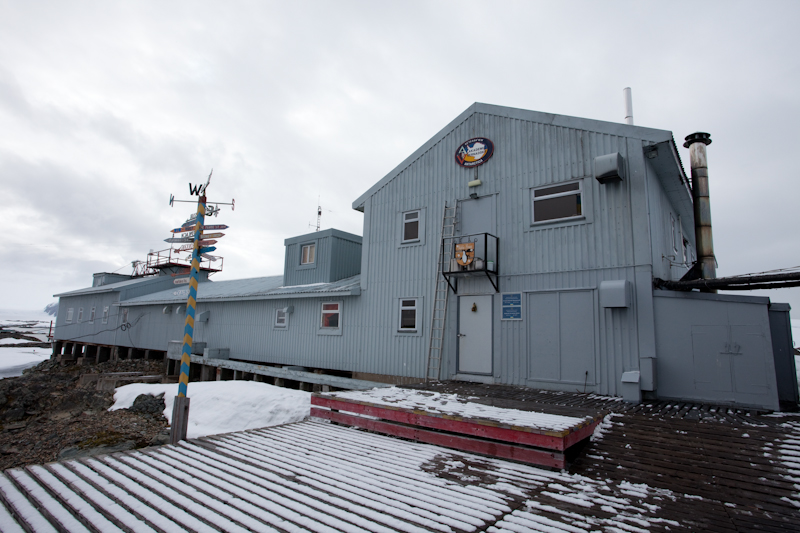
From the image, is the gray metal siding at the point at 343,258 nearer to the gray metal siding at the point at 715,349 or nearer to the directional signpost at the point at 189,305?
the directional signpost at the point at 189,305

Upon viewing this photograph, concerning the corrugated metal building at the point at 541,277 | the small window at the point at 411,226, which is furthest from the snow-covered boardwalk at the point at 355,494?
the small window at the point at 411,226

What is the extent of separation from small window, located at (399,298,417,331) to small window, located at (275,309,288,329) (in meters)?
6.01

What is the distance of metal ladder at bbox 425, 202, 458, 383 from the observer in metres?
11.6

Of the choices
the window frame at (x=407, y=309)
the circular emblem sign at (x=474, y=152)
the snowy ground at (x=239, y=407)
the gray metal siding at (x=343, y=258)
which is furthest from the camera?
the gray metal siding at (x=343, y=258)

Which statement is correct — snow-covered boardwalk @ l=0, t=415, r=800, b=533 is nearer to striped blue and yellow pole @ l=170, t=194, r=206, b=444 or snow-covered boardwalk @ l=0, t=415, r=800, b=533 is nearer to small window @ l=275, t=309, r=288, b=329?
striped blue and yellow pole @ l=170, t=194, r=206, b=444

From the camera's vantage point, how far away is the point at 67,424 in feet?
39.0

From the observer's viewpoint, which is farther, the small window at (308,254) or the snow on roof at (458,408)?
the small window at (308,254)

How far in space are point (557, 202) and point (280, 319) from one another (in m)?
11.5

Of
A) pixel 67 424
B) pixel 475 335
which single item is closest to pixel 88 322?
pixel 67 424

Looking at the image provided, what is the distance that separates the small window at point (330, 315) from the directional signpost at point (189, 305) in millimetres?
6874

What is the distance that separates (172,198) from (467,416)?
7.07 m

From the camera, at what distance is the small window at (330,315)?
48.4ft

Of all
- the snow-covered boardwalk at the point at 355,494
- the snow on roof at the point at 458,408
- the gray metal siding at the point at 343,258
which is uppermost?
the gray metal siding at the point at 343,258

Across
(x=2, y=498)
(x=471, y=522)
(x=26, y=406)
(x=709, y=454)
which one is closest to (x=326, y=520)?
(x=471, y=522)
